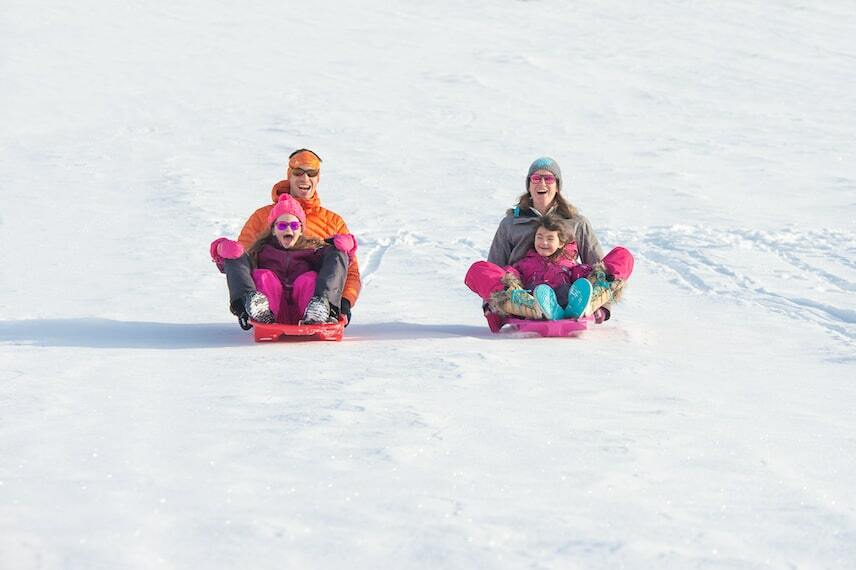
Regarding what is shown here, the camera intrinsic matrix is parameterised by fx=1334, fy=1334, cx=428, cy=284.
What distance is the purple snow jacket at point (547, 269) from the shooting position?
7383 millimetres

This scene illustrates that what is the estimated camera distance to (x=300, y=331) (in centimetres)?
685

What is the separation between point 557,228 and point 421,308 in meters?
1.61

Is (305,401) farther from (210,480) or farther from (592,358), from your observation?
(592,358)

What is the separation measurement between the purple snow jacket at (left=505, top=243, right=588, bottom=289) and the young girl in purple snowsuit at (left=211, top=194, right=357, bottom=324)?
97cm

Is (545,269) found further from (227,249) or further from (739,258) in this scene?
(739,258)

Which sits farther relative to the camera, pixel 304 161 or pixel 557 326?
pixel 304 161

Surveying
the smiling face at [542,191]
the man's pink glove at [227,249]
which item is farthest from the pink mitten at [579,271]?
the man's pink glove at [227,249]

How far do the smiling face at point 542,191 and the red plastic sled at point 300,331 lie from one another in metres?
1.35

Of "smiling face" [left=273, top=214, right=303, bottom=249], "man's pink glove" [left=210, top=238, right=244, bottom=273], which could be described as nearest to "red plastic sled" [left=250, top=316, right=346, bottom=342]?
"man's pink glove" [left=210, top=238, right=244, bottom=273]

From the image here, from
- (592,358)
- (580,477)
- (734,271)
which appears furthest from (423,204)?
(580,477)

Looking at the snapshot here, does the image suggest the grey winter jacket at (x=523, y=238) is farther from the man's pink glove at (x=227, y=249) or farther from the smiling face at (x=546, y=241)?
the man's pink glove at (x=227, y=249)

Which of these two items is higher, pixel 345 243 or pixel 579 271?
pixel 345 243

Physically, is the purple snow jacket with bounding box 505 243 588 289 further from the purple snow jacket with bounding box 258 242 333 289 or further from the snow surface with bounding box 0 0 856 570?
the purple snow jacket with bounding box 258 242 333 289

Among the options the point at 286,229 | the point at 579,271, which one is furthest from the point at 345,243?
the point at 579,271
